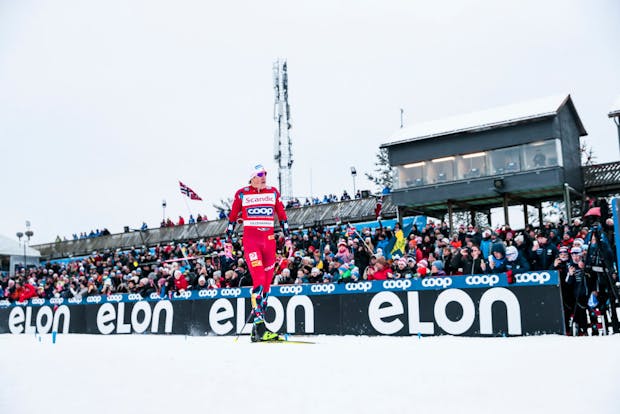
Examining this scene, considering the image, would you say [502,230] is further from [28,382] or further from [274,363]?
[28,382]

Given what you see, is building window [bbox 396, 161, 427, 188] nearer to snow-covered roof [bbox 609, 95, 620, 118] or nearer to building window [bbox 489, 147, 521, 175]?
building window [bbox 489, 147, 521, 175]

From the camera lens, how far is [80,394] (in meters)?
3.94

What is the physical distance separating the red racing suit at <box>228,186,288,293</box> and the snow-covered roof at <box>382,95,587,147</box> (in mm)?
20785

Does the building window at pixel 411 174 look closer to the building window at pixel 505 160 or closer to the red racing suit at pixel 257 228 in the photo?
the building window at pixel 505 160

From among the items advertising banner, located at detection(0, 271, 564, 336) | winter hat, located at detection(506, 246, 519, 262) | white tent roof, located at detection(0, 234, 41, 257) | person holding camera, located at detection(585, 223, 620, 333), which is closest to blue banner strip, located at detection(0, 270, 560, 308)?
advertising banner, located at detection(0, 271, 564, 336)

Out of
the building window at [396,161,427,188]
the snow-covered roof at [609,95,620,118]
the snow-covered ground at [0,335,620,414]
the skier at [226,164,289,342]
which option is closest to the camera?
the snow-covered ground at [0,335,620,414]

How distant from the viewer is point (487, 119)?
27.7 meters

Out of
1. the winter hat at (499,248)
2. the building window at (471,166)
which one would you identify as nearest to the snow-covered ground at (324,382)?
the winter hat at (499,248)

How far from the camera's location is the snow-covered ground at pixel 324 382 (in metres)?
3.49

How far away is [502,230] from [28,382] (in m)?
13.3

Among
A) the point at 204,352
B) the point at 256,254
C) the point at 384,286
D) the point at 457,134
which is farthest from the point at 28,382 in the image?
the point at 457,134

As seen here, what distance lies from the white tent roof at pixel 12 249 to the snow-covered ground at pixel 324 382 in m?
43.9

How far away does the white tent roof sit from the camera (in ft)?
147

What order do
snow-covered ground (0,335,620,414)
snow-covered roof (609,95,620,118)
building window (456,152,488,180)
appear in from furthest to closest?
building window (456,152,488,180) → snow-covered roof (609,95,620,118) → snow-covered ground (0,335,620,414)
